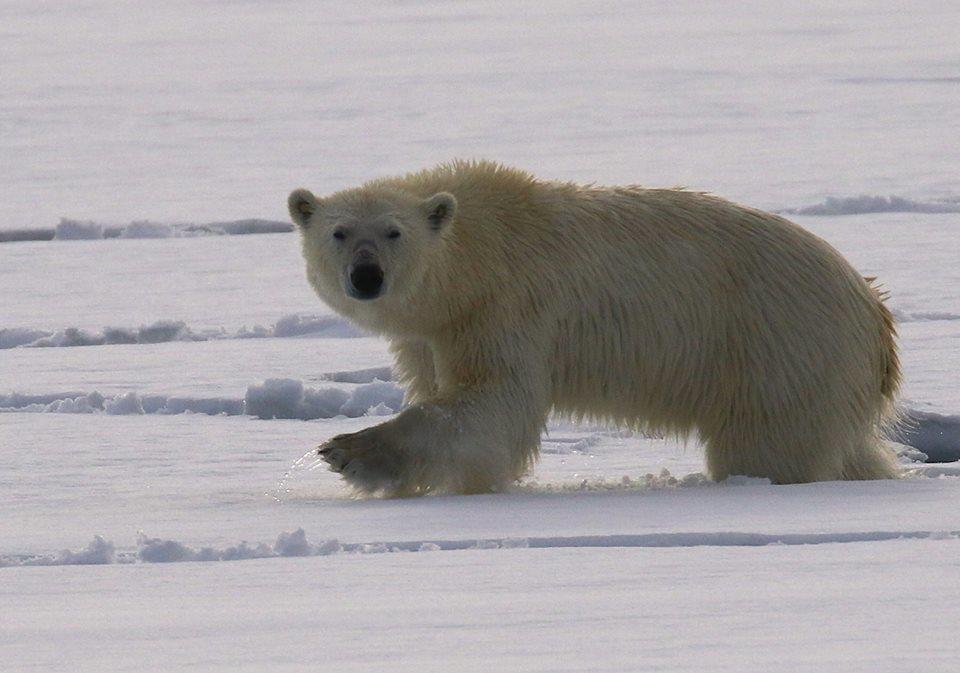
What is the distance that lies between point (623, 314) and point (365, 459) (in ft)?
2.66

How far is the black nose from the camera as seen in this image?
431 cm

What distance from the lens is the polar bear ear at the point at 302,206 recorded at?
4516 mm

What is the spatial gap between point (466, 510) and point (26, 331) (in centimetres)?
307

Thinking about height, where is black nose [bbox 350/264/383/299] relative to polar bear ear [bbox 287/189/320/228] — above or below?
below

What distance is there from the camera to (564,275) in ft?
14.9

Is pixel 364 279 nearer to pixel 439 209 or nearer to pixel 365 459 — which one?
pixel 439 209

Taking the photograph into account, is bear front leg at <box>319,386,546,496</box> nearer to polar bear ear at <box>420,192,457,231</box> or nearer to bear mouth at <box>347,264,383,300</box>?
bear mouth at <box>347,264,383,300</box>

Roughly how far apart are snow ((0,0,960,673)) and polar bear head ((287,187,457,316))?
52cm

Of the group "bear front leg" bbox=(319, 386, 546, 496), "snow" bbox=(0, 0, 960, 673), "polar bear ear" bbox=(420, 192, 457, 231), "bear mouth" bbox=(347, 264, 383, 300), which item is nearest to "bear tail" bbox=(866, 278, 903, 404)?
"snow" bbox=(0, 0, 960, 673)

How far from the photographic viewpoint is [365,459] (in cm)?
421

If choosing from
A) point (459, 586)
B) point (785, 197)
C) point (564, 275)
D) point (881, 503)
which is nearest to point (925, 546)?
point (881, 503)

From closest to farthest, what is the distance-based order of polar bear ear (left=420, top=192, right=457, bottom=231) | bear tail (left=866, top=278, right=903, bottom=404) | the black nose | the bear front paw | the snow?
the snow, the bear front paw, the black nose, polar bear ear (left=420, top=192, right=457, bottom=231), bear tail (left=866, top=278, right=903, bottom=404)

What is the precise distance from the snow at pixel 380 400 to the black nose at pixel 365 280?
528 mm

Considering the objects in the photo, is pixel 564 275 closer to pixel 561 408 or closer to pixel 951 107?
pixel 561 408
